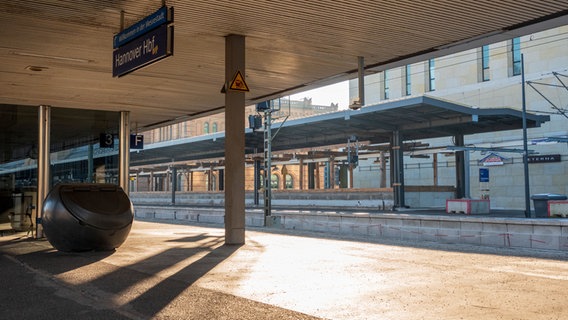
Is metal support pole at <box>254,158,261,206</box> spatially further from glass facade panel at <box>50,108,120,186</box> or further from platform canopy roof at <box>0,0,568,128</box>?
platform canopy roof at <box>0,0,568,128</box>

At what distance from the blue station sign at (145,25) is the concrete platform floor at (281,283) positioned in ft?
13.0

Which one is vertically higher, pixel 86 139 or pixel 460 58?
pixel 460 58

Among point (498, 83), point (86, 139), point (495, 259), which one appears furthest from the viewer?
point (498, 83)

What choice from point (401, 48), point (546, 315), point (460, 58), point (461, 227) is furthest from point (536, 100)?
point (546, 315)

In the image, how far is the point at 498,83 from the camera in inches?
1783

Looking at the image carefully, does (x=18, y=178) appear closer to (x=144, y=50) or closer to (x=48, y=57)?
(x=48, y=57)

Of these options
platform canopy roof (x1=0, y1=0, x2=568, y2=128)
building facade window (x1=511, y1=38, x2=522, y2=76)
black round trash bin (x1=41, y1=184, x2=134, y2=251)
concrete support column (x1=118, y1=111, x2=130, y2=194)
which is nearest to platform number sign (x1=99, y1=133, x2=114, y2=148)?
concrete support column (x1=118, y1=111, x2=130, y2=194)

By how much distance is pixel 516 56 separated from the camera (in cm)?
4397

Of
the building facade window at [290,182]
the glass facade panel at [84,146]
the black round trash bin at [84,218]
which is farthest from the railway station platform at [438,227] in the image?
the building facade window at [290,182]

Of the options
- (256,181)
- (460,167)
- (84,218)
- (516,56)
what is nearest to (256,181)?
(256,181)

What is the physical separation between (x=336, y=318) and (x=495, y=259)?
6520 millimetres

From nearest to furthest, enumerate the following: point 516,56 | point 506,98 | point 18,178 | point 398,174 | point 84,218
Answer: point 84,218
point 18,178
point 398,174
point 516,56
point 506,98

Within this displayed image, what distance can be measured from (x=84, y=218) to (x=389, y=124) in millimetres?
26748

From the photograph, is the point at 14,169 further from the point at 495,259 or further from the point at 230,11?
the point at 495,259
